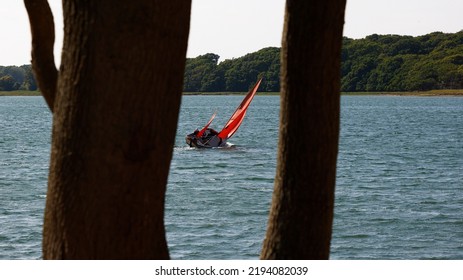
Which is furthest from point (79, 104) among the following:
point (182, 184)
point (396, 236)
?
point (182, 184)

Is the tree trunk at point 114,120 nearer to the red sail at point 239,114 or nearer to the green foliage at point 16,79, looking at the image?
the red sail at point 239,114

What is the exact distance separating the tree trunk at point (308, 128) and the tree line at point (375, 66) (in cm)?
14044

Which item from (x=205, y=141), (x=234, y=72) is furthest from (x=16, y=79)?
(x=205, y=141)

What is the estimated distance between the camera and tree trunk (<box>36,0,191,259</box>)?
152 inches

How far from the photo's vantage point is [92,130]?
389 cm

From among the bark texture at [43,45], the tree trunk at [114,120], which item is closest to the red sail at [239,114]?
the bark texture at [43,45]

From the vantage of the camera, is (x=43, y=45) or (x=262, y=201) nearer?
(x=43, y=45)

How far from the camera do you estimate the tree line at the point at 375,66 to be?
150000 millimetres

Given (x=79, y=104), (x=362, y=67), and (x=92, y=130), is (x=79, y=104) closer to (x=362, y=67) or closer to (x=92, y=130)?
(x=92, y=130)

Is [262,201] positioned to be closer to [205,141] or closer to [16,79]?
[205,141]

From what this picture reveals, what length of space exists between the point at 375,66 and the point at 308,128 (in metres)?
151

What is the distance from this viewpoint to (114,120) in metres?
3.86

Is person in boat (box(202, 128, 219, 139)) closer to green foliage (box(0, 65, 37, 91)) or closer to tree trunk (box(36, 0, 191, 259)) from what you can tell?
tree trunk (box(36, 0, 191, 259))

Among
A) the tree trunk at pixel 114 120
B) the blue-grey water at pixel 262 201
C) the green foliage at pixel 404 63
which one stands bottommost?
the blue-grey water at pixel 262 201
